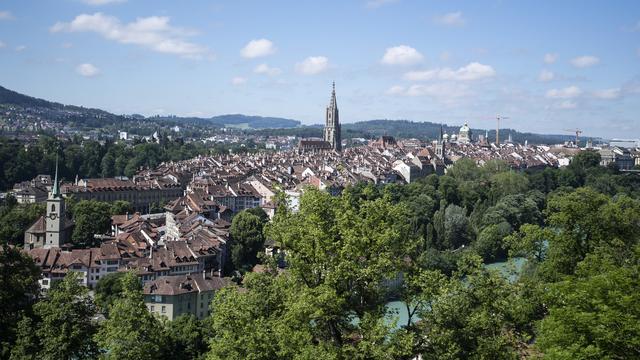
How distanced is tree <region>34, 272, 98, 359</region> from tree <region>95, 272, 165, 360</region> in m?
0.92

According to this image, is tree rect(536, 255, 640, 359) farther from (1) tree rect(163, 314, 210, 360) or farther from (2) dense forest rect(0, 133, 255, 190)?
(2) dense forest rect(0, 133, 255, 190)

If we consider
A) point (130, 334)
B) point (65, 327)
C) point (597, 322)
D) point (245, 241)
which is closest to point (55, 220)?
A: point (245, 241)

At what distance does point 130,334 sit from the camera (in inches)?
642

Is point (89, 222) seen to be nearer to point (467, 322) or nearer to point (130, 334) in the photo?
point (130, 334)

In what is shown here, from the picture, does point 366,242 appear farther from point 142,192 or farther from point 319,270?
point 142,192

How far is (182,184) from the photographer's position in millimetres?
67000

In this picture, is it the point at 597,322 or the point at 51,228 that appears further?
the point at 51,228

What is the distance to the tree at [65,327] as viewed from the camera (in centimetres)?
1734

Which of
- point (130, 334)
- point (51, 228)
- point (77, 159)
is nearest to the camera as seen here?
point (130, 334)

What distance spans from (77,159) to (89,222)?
43.1 m

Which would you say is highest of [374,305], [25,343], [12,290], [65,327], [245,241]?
[374,305]

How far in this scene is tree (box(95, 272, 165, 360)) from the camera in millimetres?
16297

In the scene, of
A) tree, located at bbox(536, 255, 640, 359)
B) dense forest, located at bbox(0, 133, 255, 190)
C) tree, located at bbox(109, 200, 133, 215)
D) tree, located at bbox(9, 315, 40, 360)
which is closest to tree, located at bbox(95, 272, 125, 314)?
tree, located at bbox(9, 315, 40, 360)

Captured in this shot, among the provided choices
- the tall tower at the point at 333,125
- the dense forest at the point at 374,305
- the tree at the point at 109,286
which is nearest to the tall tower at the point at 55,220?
the tree at the point at 109,286
